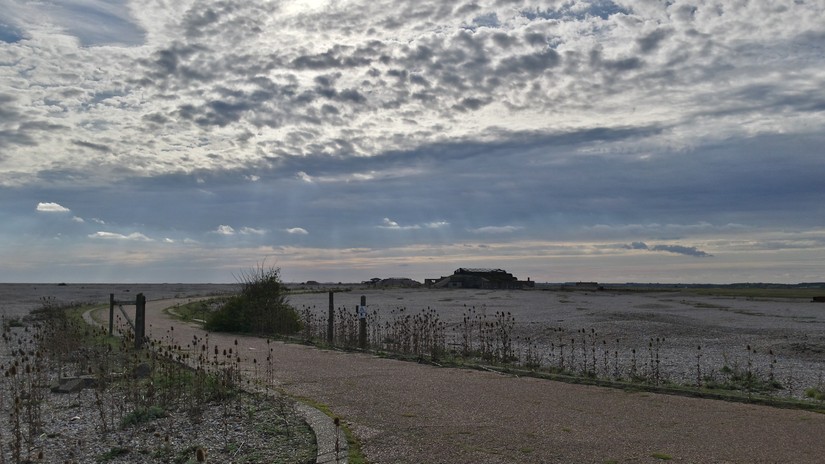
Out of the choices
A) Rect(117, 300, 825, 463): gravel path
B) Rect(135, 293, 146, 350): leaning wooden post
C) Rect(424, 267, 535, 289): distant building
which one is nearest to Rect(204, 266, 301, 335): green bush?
Rect(135, 293, 146, 350): leaning wooden post

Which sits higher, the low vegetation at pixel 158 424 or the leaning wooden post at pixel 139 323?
the leaning wooden post at pixel 139 323

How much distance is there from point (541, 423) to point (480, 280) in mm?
84798

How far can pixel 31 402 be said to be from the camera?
430 inches

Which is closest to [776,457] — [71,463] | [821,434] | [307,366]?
[821,434]

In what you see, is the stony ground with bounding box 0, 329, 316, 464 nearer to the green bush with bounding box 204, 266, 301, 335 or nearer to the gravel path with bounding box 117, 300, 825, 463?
the gravel path with bounding box 117, 300, 825, 463

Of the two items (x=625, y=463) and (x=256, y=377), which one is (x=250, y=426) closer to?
(x=256, y=377)

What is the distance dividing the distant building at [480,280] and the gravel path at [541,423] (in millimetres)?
79023

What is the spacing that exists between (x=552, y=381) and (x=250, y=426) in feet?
18.7

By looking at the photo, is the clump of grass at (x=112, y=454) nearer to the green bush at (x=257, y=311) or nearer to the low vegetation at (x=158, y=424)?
the low vegetation at (x=158, y=424)

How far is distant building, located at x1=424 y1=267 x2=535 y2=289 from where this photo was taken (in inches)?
3654

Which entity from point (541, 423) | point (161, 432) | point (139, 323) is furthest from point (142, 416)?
point (139, 323)

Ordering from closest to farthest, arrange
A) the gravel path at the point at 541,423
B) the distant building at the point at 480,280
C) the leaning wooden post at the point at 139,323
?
the gravel path at the point at 541,423
the leaning wooden post at the point at 139,323
the distant building at the point at 480,280

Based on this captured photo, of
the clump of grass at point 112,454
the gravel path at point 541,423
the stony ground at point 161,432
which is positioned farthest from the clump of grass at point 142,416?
the gravel path at point 541,423

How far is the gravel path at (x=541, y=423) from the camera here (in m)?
7.41
